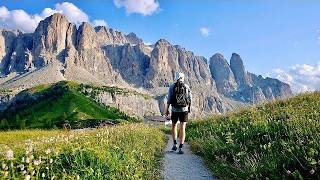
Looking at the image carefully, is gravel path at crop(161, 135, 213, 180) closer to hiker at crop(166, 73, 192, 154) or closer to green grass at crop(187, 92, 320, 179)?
green grass at crop(187, 92, 320, 179)

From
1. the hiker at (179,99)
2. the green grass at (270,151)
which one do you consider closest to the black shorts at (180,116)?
the hiker at (179,99)

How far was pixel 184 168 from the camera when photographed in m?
15.4

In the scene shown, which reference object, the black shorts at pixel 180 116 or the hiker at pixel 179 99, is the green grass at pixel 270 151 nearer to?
the black shorts at pixel 180 116

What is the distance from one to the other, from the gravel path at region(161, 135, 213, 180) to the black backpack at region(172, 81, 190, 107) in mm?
2101

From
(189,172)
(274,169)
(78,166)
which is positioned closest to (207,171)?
(189,172)

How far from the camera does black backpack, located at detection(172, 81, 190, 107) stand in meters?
19.1

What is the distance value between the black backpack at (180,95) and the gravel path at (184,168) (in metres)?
2.10

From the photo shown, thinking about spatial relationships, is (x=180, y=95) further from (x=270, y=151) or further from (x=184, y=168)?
(x=270, y=151)

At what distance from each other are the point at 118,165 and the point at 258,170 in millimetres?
3081

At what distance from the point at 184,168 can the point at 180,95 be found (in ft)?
14.4

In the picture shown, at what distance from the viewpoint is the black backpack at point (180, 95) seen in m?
19.1

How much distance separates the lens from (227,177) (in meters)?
12.4

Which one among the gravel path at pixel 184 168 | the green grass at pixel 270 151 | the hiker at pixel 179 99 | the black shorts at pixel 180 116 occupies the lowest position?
the gravel path at pixel 184 168

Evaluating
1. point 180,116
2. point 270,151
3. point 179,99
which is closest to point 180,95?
point 179,99
